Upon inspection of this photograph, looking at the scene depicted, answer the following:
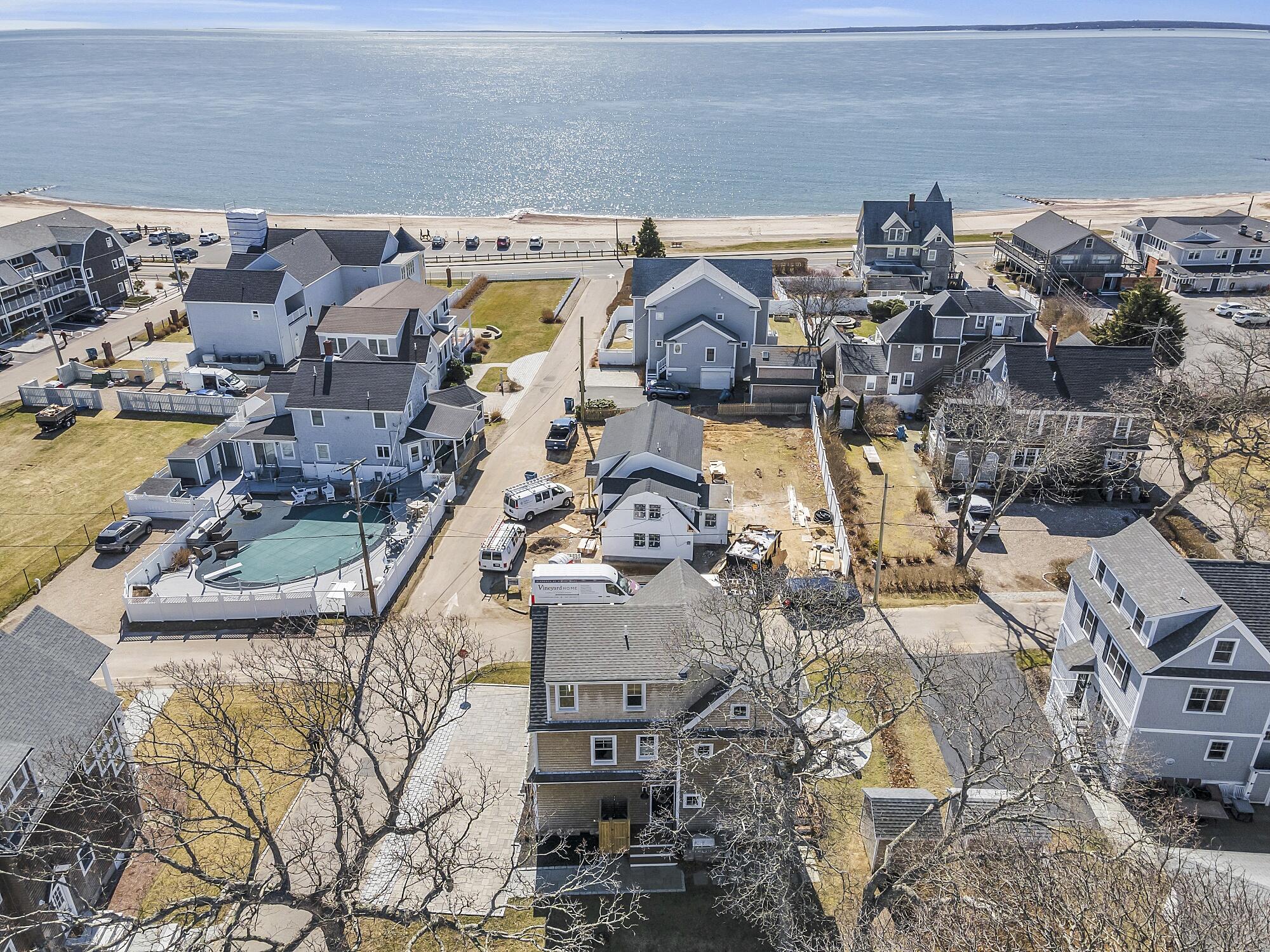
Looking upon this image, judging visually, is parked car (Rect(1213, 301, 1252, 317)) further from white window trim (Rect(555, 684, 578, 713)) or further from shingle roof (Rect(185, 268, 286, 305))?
shingle roof (Rect(185, 268, 286, 305))

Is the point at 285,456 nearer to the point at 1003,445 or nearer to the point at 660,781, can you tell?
the point at 660,781

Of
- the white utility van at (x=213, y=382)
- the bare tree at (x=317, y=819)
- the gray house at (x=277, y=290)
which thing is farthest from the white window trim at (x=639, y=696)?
the gray house at (x=277, y=290)

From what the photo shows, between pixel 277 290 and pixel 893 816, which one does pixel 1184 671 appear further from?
pixel 277 290

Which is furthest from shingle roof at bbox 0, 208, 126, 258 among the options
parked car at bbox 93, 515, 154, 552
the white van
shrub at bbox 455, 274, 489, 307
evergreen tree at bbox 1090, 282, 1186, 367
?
evergreen tree at bbox 1090, 282, 1186, 367

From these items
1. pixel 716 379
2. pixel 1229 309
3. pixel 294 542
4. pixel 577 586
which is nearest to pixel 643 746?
pixel 577 586

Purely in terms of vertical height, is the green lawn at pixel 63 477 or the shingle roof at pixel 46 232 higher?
the shingle roof at pixel 46 232

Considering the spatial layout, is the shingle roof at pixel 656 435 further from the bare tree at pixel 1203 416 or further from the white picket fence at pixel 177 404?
the white picket fence at pixel 177 404
